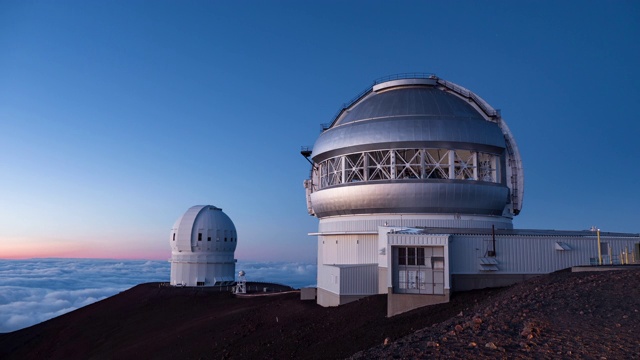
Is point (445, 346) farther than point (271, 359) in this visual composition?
No

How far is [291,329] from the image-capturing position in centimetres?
1898

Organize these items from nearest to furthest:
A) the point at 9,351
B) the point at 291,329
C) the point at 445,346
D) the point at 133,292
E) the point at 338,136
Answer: the point at 445,346
the point at 291,329
the point at 338,136
the point at 9,351
the point at 133,292

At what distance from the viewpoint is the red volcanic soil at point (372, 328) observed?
8.93 metres

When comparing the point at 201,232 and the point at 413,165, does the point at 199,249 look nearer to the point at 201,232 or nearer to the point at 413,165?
the point at 201,232

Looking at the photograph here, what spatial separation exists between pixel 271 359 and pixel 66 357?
19.0m

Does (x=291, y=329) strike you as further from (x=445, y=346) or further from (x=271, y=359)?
(x=445, y=346)

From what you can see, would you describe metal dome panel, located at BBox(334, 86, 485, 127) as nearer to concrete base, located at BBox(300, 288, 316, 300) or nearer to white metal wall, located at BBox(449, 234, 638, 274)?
white metal wall, located at BBox(449, 234, 638, 274)

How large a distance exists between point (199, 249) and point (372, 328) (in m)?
31.9

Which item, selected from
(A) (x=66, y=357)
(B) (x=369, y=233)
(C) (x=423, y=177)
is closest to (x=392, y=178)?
→ (C) (x=423, y=177)

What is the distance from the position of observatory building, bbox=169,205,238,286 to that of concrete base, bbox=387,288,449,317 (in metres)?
29.6

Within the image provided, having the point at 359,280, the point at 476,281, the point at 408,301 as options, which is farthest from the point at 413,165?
the point at 408,301

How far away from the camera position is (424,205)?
25031mm

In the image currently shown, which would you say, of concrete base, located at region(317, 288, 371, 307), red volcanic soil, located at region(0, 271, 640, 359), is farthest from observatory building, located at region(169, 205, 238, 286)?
concrete base, located at region(317, 288, 371, 307)

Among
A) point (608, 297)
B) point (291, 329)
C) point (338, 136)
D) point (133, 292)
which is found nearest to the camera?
point (608, 297)
